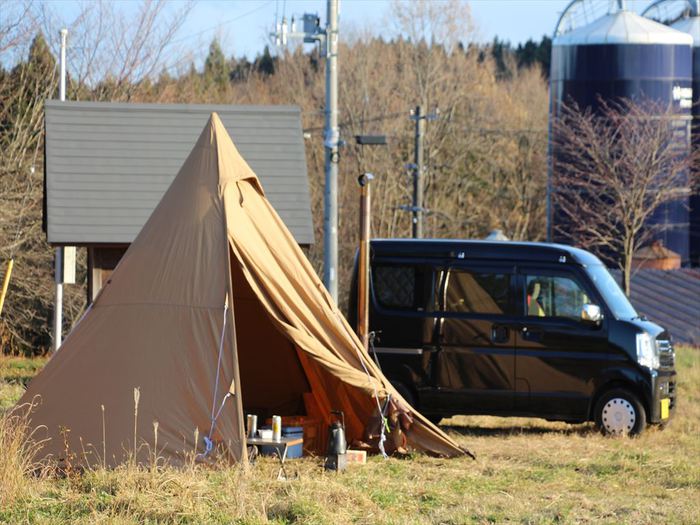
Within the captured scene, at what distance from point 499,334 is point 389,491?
5.15 meters

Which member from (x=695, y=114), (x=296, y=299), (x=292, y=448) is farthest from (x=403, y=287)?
(x=695, y=114)

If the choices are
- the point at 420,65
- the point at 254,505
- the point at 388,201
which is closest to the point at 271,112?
the point at 254,505

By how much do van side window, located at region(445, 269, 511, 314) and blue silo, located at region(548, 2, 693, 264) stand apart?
87.2 ft

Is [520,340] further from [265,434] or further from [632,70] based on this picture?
[632,70]

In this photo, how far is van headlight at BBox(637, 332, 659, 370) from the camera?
44.4ft

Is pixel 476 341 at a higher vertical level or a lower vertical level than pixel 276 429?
higher

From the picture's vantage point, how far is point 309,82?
52.7 metres

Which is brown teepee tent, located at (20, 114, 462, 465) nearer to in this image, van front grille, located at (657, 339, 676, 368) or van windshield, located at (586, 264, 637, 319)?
van windshield, located at (586, 264, 637, 319)

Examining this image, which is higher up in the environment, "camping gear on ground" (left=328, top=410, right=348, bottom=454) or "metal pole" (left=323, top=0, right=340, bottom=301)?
"metal pole" (left=323, top=0, right=340, bottom=301)

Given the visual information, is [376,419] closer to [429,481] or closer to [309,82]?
[429,481]

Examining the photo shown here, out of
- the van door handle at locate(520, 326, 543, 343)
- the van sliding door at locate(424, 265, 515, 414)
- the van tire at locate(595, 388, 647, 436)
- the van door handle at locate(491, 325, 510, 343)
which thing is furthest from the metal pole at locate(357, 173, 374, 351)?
the van tire at locate(595, 388, 647, 436)

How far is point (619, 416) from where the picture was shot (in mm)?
13508

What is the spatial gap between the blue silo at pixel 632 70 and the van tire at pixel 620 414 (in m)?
26.7

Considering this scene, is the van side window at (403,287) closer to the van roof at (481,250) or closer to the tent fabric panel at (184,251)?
the van roof at (481,250)
